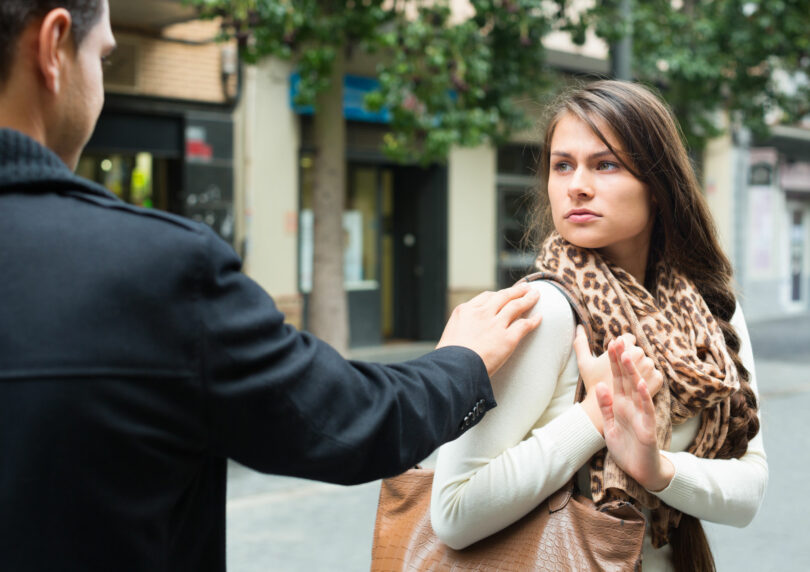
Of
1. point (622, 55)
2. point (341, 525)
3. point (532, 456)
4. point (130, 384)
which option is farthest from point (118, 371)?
point (622, 55)

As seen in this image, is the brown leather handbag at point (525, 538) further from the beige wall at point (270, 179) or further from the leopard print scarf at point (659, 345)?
the beige wall at point (270, 179)

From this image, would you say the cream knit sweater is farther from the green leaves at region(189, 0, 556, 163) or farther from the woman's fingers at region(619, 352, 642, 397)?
the green leaves at region(189, 0, 556, 163)

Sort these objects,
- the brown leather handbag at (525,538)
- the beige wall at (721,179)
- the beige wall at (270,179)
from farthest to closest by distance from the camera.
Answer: the beige wall at (721,179) → the beige wall at (270,179) → the brown leather handbag at (525,538)

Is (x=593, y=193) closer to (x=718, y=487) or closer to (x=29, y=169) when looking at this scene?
(x=718, y=487)

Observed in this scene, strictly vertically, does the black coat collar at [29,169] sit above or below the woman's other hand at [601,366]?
above

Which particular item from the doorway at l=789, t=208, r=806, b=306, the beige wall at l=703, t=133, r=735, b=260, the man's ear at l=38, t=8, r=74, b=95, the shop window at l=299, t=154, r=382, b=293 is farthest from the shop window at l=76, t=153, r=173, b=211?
the doorway at l=789, t=208, r=806, b=306

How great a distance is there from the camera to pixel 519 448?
168cm

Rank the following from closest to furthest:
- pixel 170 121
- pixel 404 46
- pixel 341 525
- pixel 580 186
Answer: pixel 580 186 → pixel 341 525 → pixel 404 46 → pixel 170 121

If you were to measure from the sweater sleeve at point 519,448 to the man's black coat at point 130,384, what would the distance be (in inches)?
18.7

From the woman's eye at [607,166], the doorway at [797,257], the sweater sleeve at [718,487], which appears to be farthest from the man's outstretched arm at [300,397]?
the doorway at [797,257]

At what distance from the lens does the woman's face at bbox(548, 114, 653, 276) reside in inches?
73.5

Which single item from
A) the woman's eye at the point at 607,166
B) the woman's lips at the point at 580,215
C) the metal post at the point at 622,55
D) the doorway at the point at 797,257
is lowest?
the doorway at the point at 797,257

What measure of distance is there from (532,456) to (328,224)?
7868mm

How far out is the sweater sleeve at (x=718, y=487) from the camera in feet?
5.67
